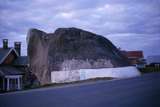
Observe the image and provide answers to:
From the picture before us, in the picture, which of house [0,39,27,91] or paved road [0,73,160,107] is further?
house [0,39,27,91]

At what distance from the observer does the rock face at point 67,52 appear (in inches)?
1697

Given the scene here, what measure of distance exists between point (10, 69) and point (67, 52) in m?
11.2

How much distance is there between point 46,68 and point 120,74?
513 inches

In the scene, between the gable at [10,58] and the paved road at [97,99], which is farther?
the gable at [10,58]

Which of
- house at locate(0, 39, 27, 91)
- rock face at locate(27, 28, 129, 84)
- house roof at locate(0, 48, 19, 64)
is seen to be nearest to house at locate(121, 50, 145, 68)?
rock face at locate(27, 28, 129, 84)

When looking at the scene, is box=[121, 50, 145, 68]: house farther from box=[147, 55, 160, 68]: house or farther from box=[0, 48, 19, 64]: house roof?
box=[0, 48, 19, 64]: house roof

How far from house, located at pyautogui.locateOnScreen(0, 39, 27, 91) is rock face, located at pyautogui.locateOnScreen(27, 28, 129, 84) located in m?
4.19

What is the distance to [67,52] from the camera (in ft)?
148

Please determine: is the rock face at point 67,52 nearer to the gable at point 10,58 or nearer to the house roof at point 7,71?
the gable at point 10,58

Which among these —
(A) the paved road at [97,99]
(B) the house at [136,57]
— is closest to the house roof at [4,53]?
(A) the paved road at [97,99]

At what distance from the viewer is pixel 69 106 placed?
10.3m

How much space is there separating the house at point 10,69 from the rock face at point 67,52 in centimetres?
419

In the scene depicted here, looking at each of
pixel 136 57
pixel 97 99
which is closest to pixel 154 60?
pixel 136 57

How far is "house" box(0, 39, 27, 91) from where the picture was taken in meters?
34.8
